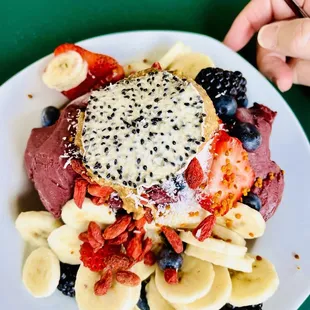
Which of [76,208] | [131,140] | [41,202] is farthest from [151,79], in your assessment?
[41,202]

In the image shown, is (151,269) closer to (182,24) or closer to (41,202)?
(41,202)

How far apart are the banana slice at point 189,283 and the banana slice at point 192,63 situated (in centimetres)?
75

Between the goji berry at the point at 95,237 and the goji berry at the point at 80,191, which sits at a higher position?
the goji berry at the point at 80,191

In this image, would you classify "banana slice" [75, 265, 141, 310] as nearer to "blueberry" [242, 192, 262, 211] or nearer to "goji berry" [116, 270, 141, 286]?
"goji berry" [116, 270, 141, 286]

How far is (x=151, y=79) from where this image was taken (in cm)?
Answer: 193

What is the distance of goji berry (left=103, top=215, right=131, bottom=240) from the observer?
76.7 inches

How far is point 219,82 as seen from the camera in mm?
2004

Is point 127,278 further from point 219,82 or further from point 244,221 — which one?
point 219,82

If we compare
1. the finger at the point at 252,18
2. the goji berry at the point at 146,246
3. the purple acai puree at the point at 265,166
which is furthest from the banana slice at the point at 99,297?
the finger at the point at 252,18

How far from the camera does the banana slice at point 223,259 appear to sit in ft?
6.32

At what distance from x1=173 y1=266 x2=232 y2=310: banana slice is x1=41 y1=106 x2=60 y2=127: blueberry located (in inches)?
33.2

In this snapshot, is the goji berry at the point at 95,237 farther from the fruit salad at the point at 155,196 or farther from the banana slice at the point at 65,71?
the banana slice at the point at 65,71

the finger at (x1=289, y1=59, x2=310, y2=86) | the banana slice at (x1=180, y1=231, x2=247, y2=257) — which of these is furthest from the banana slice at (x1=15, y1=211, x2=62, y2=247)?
the finger at (x1=289, y1=59, x2=310, y2=86)

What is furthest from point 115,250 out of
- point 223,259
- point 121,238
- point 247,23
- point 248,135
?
point 247,23
